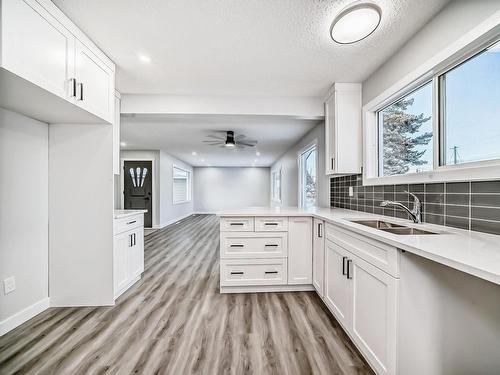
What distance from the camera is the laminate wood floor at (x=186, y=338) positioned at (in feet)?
4.76

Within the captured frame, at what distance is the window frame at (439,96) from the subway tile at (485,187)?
0.15 feet

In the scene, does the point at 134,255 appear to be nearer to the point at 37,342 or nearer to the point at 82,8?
the point at 37,342

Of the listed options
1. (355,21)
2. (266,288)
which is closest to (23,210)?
(266,288)

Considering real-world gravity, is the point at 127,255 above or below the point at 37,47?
below

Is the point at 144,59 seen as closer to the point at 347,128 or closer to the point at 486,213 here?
the point at 347,128

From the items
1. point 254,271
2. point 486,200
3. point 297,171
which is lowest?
point 254,271

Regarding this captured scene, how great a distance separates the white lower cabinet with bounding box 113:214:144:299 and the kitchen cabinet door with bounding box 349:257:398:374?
2.23 metres

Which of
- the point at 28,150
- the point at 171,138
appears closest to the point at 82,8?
the point at 28,150

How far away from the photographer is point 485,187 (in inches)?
50.6

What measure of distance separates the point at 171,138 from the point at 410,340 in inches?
210

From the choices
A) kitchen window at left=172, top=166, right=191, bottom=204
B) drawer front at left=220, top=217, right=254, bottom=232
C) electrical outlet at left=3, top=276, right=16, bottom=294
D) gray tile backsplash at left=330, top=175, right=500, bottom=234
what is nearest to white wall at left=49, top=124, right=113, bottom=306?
electrical outlet at left=3, top=276, right=16, bottom=294

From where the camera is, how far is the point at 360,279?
4.92 feet

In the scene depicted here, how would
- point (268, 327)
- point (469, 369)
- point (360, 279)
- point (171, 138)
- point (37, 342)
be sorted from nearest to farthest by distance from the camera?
point (469, 369), point (360, 279), point (37, 342), point (268, 327), point (171, 138)

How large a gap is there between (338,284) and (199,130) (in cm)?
381
